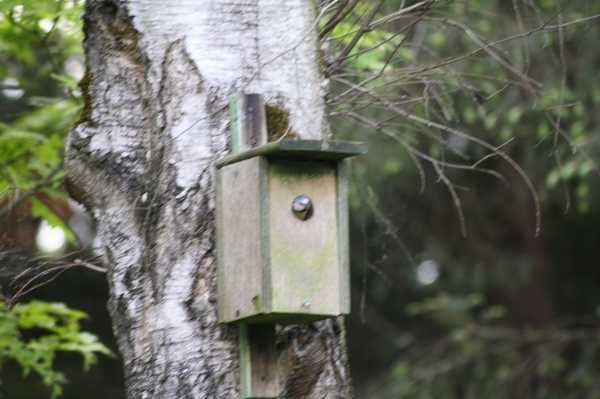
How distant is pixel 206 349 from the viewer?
73.9 inches

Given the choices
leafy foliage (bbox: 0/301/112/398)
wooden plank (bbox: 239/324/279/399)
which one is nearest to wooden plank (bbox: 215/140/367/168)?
wooden plank (bbox: 239/324/279/399)

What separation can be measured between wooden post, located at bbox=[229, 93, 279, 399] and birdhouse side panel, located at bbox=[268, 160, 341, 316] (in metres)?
0.12

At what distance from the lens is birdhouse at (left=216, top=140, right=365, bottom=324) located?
1.85 m

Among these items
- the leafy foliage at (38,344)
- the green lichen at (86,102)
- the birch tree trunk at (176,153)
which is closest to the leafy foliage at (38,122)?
the leafy foliage at (38,344)

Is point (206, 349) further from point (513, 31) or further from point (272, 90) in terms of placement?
point (513, 31)

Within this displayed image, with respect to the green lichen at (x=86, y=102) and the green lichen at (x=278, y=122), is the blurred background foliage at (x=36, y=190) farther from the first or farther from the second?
the green lichen at (x=278, y=122)

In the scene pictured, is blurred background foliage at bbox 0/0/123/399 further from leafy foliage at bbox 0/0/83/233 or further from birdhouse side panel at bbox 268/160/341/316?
Result: birdhouse side panel at bbox 268/160/341/316

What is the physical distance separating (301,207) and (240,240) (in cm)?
16

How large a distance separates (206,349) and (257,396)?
0.16 meters

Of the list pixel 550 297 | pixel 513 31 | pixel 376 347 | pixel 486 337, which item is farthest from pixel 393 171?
pixel 376 347

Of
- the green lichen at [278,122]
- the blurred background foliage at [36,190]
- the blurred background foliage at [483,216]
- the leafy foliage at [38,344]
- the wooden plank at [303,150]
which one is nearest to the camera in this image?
the wooden plank at [303,150]

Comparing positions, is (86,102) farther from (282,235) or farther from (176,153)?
(282,235)

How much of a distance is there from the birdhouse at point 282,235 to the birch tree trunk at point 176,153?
69 mm

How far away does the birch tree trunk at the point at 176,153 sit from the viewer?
1.90 m
